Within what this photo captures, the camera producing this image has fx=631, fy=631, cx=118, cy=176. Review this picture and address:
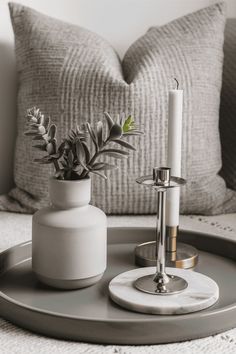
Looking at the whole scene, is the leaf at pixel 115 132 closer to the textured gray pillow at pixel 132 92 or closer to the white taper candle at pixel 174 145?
the white taper candle at pixel 174 145

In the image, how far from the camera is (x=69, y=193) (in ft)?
2.86

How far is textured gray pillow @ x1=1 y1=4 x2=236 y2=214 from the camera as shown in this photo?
1354 mm

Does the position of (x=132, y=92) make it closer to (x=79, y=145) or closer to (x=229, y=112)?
(x=229, y=112)

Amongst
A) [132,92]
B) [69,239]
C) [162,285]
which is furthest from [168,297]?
[132,92]

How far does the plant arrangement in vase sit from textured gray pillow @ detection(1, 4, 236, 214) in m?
0.47

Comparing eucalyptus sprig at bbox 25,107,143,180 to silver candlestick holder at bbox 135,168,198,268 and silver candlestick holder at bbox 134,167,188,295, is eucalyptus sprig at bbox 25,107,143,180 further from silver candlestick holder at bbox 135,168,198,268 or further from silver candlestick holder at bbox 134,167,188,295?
silver candlestick holder at bbox 135,168,198,268

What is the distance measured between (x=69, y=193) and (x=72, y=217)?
0.11 feet

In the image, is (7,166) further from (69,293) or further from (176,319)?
(176,319)

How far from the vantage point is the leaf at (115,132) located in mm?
855

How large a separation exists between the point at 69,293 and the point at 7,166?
2.56 feet

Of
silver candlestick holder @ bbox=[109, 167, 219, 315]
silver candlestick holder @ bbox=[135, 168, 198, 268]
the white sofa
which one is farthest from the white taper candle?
the white sofa

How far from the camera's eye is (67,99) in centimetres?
136

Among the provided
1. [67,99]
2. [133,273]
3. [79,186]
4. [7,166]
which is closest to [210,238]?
[133,273]

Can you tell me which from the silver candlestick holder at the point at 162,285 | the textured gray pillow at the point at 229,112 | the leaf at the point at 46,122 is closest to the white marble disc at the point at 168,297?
the silver candlestick holder at the point at 162,285
